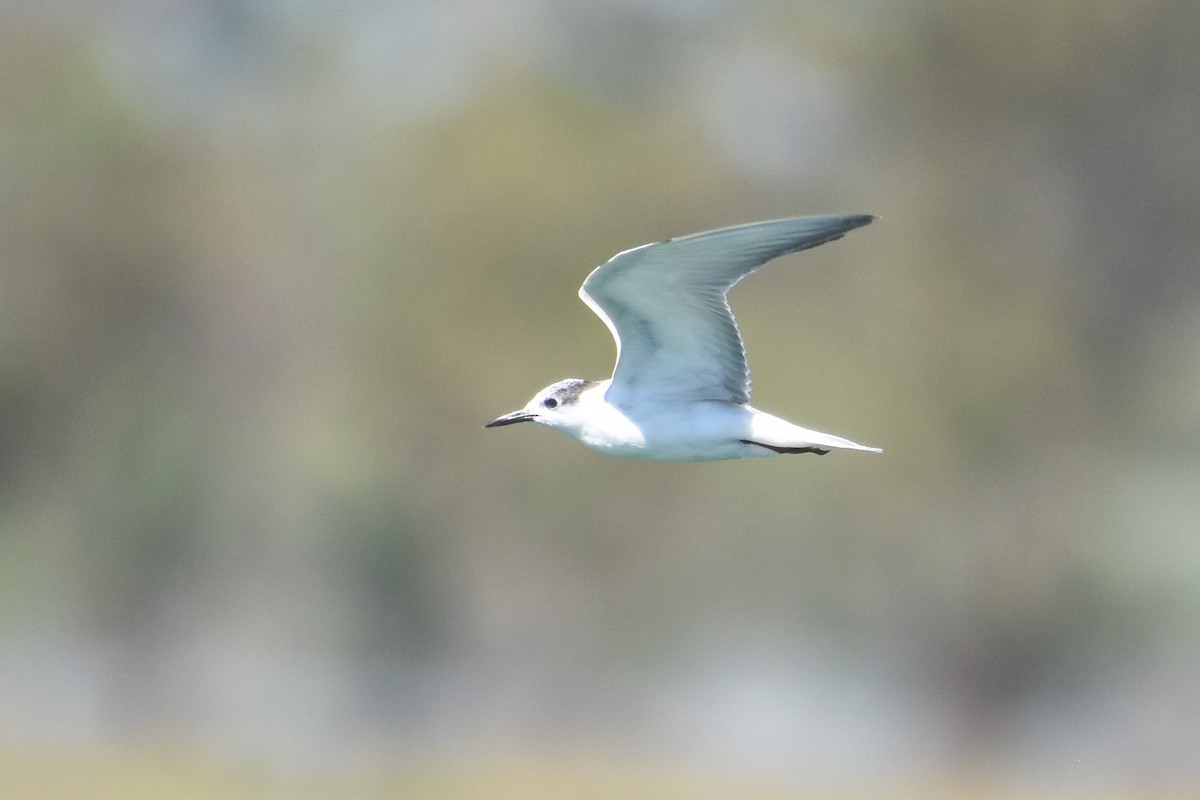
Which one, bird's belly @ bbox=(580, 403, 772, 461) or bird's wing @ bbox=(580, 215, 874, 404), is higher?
bird's wing @ bbox=(580, 215, 874, 404)

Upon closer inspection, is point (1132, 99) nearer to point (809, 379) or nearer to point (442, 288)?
point (809, 379)

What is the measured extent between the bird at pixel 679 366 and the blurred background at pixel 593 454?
36.5 feet

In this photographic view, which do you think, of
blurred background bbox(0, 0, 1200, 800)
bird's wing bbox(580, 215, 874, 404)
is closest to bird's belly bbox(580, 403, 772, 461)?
bird's wing bbox(580, 215, 874, 404)

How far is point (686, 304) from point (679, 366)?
301 mm

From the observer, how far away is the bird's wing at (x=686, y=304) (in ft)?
20.5

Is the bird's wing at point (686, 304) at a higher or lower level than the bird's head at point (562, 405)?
higher

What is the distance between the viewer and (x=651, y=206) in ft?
65.2

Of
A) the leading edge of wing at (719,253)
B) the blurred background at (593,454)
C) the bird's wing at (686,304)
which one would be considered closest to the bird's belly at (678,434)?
the bird's wing at (686,304)

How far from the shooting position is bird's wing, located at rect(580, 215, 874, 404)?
246 inches

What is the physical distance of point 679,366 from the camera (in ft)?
22.5

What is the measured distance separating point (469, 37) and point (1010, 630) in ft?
31.8

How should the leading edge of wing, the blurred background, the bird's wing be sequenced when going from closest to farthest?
the leading edge of wing < the bird's wing < the blurred background

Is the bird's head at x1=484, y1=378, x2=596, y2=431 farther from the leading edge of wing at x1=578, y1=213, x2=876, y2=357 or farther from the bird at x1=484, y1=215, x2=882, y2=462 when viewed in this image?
the leading edge of wing at x1=578, y1=213, x2=876, y2=357

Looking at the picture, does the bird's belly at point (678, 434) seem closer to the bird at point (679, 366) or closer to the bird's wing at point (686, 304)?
the bird at point (679, 366)
